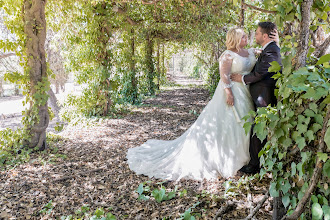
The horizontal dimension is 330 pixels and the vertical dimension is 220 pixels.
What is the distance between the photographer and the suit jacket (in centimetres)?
300

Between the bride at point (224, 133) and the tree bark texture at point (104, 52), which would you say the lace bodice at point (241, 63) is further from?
the tree bark texture at point (104, 52)

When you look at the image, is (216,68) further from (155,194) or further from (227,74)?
(155,194)

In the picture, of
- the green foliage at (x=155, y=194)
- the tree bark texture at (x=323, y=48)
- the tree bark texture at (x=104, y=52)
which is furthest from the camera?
the tree bark texture at (x=104, y=52)

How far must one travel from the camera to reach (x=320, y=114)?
156 cm

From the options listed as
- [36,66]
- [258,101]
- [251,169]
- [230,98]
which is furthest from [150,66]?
[251,169]

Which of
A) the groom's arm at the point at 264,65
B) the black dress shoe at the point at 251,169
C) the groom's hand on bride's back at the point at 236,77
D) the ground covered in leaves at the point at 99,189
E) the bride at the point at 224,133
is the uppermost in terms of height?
the groom's arm at the point at 264,65

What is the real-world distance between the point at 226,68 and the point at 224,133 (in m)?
0.88

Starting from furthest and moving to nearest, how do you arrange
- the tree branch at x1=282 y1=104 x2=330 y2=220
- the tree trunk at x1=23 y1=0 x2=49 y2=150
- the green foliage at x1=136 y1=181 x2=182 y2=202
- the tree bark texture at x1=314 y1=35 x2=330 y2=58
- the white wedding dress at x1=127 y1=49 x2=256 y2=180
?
the tree trunk at x1=23 y1=0 x2=49 y2=150 < the white wedding dress at x1=127 y1=49 x2=256 y2=180 < the green foliage at x1=136 y1=181 x2=182 y2=202 < the tree bark texture at x1=314 y1=35 x2=330 y2=58 < the tree branch at x1=282 y1=104 x2=330 y2=220

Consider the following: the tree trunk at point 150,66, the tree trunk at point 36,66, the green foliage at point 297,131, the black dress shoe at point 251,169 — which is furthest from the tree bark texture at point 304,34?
the tree trunk at point 150,66

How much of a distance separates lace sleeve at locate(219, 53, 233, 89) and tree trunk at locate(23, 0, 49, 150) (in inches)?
125

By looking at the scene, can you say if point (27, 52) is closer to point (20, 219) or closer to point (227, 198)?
point (20, 219)

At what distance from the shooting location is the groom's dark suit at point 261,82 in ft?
9.87

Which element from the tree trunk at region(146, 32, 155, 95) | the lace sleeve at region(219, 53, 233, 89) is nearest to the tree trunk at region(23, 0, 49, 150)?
the lace sleeve at region(219, 53, 233, 89)

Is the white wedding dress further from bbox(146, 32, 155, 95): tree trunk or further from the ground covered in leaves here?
bbox(146, 32, 155, 95): tree trunk
